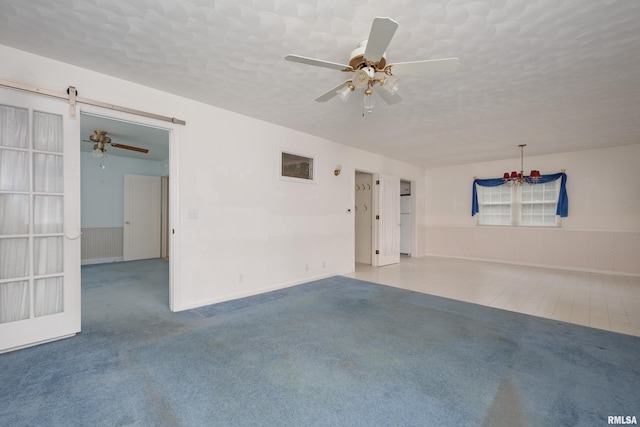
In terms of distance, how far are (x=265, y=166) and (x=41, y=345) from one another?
305 centimetres

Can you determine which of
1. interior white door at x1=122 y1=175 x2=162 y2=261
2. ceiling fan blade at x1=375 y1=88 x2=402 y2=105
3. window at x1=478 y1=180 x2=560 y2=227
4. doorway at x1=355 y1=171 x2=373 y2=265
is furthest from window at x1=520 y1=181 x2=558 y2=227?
interior white door at x1=122 y1=175 x2=162 y2=261

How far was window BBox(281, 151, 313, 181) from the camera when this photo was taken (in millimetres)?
4551

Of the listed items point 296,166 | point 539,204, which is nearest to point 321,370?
point 296,166

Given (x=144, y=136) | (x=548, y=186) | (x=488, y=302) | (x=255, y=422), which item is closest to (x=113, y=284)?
(x=144, y=136)

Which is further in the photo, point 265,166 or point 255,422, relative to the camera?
point 265,166

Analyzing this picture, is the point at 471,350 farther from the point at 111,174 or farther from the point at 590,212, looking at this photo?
the point at 111,174

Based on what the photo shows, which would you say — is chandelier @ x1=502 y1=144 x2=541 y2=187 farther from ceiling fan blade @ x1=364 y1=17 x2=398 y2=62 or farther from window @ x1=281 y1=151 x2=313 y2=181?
ceiling fan blade @ x1=364 y1=17 x2=398 y2=62

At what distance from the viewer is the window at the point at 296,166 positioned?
4.55m

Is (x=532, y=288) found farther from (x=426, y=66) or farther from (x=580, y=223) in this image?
(x=426, y=66)

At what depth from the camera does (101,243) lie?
6457 mm

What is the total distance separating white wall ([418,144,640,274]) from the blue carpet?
4148mm

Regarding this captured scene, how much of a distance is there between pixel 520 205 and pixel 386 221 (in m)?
3.32

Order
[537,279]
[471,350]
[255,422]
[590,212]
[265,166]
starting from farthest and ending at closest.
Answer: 1. [590,212]
2. [537,279]
3. [265,166]
4. [471,350]
5. [255,422]

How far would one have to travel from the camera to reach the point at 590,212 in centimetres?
589
